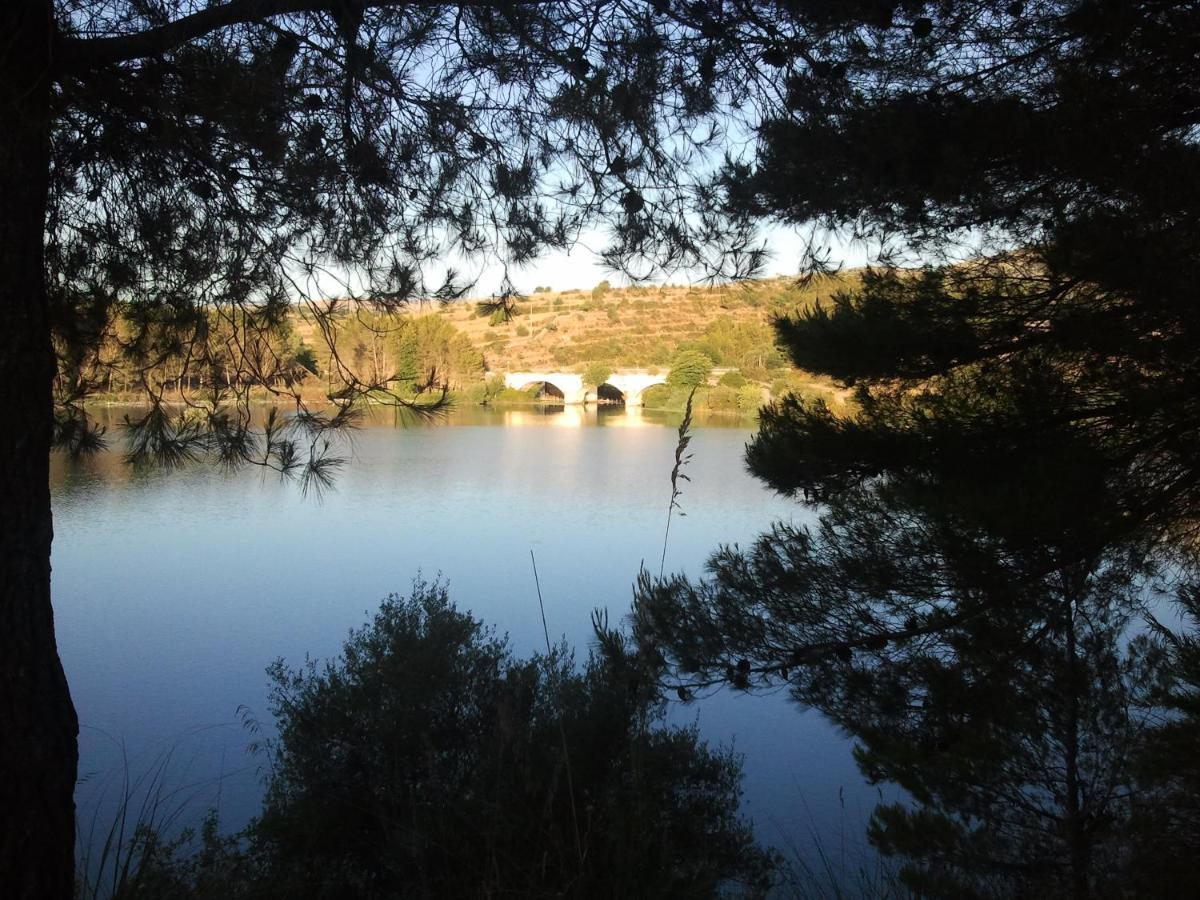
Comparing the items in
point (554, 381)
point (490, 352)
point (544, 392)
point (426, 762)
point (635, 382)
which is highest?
point (490, 352)

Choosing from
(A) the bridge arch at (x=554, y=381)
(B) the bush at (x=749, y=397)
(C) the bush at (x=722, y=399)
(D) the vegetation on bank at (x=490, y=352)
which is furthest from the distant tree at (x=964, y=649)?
(A) the bridge arch at (x=554, y=381)

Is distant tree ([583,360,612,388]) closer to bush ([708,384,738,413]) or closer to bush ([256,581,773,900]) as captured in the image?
bush ([708,384,738,413])

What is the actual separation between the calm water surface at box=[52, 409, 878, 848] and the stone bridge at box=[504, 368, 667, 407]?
117 centimetres

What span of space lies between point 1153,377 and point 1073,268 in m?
0.51

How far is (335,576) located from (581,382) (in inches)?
362

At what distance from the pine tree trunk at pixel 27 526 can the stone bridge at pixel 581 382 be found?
37.7ft

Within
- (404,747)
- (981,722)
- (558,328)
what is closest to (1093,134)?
(981,722)

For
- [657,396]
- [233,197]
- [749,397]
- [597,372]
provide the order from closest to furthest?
[233,197] < [749,397] < [597,372] < [657,396]

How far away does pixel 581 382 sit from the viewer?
1681 centimetres

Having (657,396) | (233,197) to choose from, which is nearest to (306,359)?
(233,197)

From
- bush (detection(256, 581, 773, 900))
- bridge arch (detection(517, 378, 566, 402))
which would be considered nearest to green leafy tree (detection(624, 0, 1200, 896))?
bush (detection(256, 581, 773, 900))

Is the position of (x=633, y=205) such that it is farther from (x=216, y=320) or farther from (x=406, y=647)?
(x=406, y=647)

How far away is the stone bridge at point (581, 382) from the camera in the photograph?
14969mm

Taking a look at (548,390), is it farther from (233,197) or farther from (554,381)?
(233,197)
